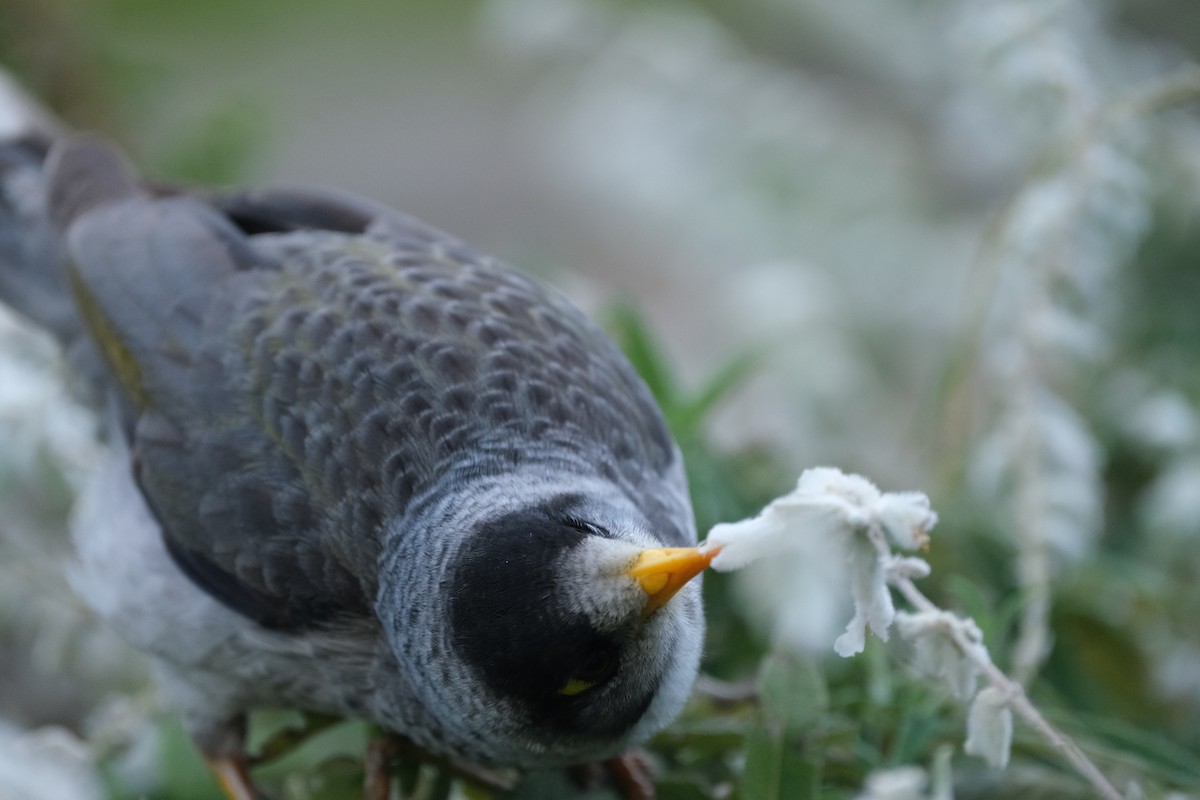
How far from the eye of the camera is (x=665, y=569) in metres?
1.22

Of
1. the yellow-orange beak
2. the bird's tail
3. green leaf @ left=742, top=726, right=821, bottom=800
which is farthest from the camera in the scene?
the bird's tail

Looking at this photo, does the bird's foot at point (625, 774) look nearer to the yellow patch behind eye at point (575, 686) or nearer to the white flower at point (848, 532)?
the yellow patch behind eye at point (575, 686)

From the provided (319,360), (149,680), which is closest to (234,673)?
(319,360)

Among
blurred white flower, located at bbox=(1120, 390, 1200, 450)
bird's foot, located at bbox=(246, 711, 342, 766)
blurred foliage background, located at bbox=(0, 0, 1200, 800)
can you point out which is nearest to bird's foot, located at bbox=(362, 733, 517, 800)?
blurred foliage background, located at bbox=(0, 0, 1200, 800)

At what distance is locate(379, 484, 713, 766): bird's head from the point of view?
126 centimetres

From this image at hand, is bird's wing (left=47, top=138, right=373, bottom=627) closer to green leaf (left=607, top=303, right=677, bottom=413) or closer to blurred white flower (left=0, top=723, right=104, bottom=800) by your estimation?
blurred white flower (left=0, top=723, right=104, bottom=800)

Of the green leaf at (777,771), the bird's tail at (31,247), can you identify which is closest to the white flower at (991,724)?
the green leaf at (777,771)

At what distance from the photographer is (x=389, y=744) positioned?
5.49ft

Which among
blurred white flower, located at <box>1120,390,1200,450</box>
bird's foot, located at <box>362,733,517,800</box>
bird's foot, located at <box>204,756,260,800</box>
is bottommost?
bird's foot, located at <box>204,756,260,800</box>

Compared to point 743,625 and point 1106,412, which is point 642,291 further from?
point 743,625

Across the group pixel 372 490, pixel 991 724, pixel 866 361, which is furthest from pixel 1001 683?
pixel 866 361

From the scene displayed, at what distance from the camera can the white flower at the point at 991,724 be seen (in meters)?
1.18

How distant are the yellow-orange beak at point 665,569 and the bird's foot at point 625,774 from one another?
1.43 feet

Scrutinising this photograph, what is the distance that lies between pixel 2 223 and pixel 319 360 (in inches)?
39.1
